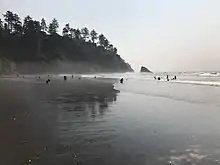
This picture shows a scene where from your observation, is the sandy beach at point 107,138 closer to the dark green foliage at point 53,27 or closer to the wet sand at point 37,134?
the wet sand at point 37,134

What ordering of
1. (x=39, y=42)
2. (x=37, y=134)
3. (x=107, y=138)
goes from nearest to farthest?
(x=107, y=138) → (x=37, y=134) → (x=39, y=42)

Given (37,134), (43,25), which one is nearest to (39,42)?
(43,25)

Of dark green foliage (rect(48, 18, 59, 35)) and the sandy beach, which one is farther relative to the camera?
dark green foliage (rect(48, 18, 59, 35))

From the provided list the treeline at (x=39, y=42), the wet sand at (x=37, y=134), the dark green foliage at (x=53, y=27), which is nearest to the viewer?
the wet sand at (x=37, y=134)

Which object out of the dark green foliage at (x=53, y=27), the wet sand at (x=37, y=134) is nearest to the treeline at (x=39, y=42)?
the dark green foliage at (x=53, y=27)

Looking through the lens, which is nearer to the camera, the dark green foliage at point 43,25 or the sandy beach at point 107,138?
the sandy beach at point 107,138

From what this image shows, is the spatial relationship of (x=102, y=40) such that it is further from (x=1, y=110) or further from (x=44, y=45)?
(x=1, y=110)

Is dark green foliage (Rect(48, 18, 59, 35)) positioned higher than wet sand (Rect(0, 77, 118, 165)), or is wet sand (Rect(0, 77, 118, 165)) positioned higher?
dark green foliage (Rect(48, 18, 59, 35))

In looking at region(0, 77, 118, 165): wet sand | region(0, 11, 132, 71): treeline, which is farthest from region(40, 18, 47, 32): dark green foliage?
region(0, 77, 118, 165): wet sand

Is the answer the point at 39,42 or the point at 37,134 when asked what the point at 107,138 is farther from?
the point at 39,42

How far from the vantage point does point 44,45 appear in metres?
145

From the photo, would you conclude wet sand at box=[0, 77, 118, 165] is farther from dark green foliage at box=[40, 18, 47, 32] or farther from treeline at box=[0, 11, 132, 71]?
dark green foliage at box=[40, 18, 47, 32]

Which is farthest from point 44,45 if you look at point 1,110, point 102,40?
point 1,110

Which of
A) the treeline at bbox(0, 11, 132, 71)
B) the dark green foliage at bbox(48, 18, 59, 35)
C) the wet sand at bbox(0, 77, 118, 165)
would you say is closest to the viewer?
the wet sand at bbox(0, 77, 118, 165)
